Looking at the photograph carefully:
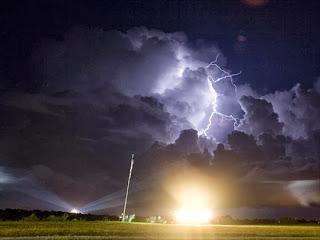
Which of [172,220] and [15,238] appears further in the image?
[172,220]

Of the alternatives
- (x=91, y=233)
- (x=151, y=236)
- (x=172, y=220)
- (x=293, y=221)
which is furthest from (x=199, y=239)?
(x=293, y=221)

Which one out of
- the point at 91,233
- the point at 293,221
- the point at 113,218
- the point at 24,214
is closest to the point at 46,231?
the point at 91,233

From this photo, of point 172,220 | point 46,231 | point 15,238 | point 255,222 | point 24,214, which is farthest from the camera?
point 255,222

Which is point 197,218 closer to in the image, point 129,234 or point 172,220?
point 172,220

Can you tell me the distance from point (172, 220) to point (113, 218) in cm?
781

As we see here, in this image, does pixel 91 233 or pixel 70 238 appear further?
pixel 91 233

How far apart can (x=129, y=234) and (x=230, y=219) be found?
119ft

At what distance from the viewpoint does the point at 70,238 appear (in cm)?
2697

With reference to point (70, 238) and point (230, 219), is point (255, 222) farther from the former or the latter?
point (70, 238)

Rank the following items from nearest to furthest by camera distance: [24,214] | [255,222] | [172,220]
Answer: [172,220], [24,214], [255,222]

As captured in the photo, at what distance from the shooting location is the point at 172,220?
57.8 meters

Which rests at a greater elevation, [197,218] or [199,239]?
[197,218]

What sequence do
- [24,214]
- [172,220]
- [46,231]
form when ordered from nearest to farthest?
1. [46,231]
2. [172,220]
3. [24,214]

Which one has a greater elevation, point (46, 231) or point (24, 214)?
point (24, 214)
